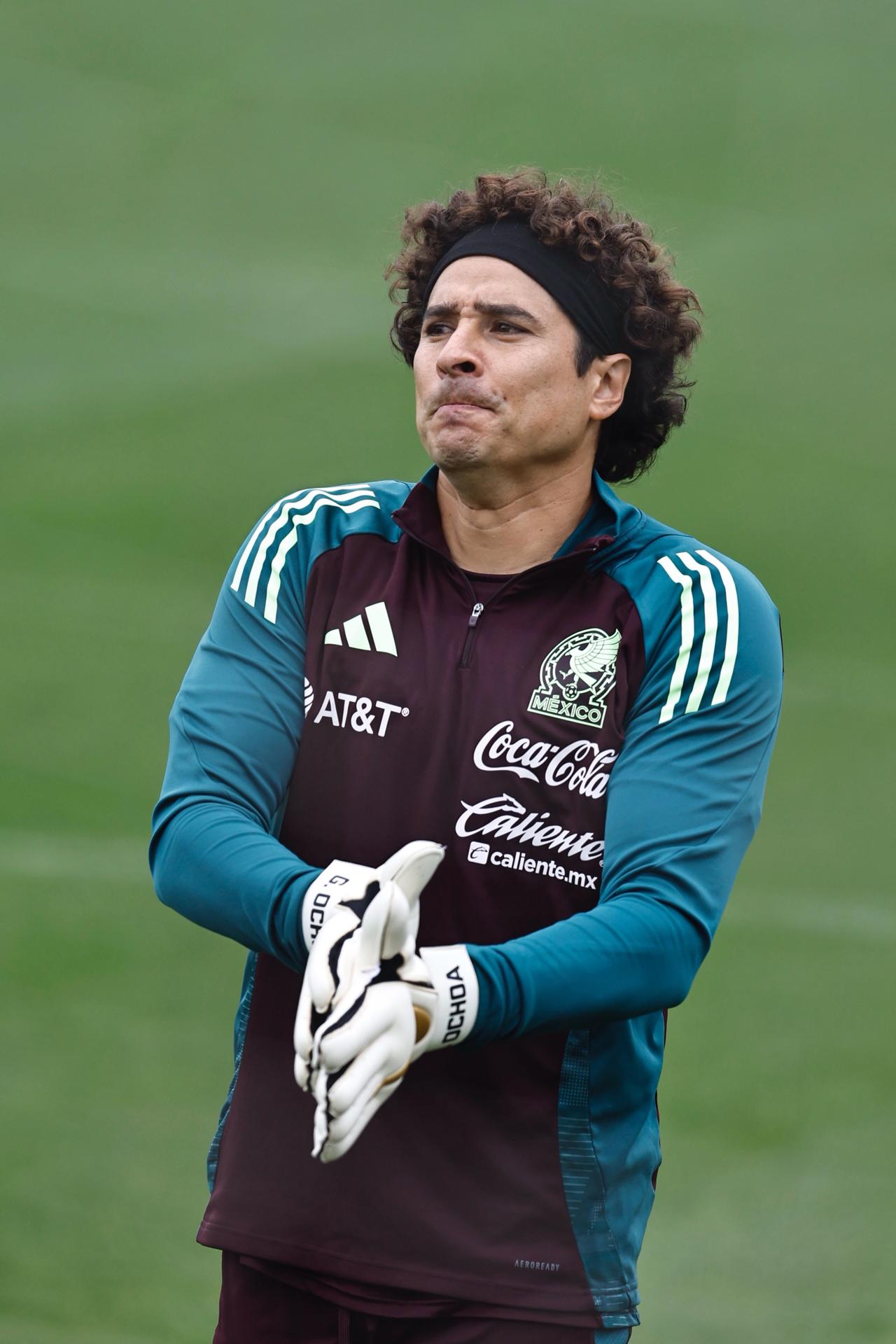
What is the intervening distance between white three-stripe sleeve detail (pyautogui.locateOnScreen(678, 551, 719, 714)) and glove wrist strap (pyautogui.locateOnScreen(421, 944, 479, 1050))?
42 centimetres

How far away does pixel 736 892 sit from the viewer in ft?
14.1

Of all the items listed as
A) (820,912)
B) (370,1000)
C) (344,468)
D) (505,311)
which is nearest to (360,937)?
(370,1000)

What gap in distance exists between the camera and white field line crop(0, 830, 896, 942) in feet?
13.7

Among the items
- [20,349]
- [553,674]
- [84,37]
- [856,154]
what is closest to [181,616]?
[20,349]

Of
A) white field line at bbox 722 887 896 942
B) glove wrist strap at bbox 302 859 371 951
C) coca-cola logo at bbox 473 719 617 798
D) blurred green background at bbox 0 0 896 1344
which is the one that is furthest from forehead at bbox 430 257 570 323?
white field line at bbox 722 887 896 942

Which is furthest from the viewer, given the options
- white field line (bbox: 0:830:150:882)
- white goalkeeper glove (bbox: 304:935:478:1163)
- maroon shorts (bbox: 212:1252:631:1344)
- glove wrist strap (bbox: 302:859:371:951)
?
white field line (bbox: 0:830:150:882)

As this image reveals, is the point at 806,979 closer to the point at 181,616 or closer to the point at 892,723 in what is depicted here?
the point at 892,723

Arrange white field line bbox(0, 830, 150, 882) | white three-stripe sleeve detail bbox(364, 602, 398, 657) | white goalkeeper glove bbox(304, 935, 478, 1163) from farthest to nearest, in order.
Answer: white field line bbox(0, 830, 150, 882) < white three-stripe sleeve detail bbox(364, 602, 398, 657) < white goalkeeper glove bbox(304, 935, 478, 1163)

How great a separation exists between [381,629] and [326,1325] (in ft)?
2.52

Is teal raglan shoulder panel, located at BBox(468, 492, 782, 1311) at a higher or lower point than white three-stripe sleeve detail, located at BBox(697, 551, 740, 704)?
lower

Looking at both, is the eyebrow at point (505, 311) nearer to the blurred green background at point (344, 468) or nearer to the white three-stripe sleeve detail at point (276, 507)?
the white three-stripe sleeve detail at point (276, 507)

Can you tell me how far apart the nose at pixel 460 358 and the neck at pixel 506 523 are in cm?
12

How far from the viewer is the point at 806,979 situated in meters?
4.08

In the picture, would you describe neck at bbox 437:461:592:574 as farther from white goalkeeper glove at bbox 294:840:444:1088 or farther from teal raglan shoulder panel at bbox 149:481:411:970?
white goalkeeper glove at bbox 294:840:444:1088
